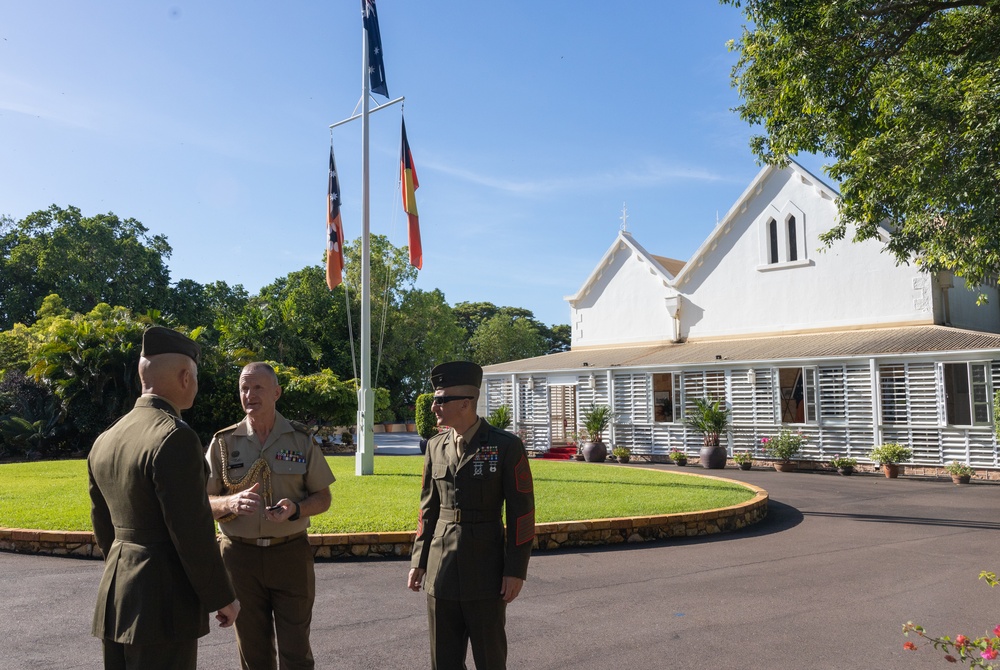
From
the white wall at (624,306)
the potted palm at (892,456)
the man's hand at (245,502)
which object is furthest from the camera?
the white wall at (624,306)

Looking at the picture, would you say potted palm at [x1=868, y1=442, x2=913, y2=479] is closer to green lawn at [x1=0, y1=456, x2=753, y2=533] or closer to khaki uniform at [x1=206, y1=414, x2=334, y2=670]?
green lawn at [x1=0, y1=456, x2=753, y2=533]

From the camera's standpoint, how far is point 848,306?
76.8 ft

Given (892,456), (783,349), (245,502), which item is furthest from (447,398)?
(783,349)

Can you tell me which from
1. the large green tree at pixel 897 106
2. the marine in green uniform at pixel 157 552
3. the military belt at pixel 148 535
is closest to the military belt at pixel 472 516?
the marine in green uniform at pixel 157 552

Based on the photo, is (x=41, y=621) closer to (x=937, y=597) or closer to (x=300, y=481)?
(x=300, y=481)

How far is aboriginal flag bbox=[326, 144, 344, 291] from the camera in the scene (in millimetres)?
16203

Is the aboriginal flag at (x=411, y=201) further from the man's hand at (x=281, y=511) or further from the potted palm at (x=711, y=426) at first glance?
the man's hand at (x=281, y=511)

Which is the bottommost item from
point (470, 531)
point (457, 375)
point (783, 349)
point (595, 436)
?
point (595, 436)

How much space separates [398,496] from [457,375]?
8.91 metres

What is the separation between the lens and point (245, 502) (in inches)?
153

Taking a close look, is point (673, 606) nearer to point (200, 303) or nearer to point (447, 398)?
point (447, 398)

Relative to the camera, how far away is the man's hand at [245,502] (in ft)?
12.7

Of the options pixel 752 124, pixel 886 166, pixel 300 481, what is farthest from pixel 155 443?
pixel 752 124

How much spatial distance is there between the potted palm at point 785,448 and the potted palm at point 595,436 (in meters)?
5.01
